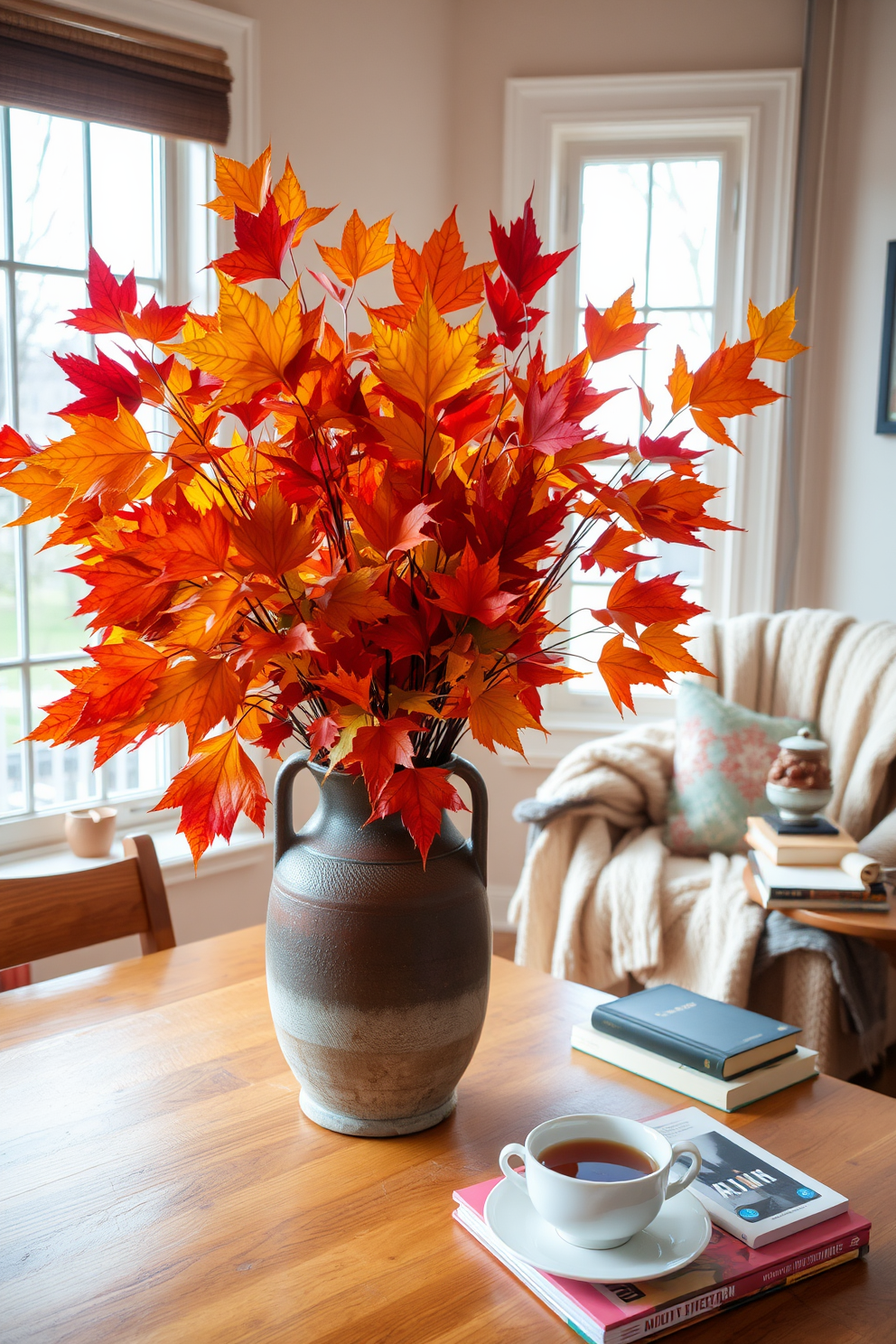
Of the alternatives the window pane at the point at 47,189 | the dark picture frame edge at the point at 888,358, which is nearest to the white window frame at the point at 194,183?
the window pane at the point at 47,189

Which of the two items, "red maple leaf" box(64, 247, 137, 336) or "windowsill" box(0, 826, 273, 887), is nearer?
"red maple leaf" box(64, 247, 137, 336)

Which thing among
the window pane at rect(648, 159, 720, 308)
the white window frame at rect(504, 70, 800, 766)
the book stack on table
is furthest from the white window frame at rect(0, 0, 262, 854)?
the book stack on table

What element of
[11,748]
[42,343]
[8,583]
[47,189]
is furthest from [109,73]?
[11,748]

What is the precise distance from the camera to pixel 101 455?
0.76 m

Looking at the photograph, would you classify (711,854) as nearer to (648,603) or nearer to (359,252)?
(648,603)

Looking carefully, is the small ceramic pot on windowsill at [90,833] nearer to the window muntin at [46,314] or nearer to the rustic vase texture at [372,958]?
the window muntin at [46,314]

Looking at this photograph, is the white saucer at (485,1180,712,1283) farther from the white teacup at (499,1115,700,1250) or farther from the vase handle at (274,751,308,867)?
the vase handle at (274,751,308,867)

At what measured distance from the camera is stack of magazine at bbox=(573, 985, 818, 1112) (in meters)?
1.01

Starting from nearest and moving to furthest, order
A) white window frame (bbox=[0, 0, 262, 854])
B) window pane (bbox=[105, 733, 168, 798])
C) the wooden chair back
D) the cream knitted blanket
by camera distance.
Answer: the wooden chair back < the cream knitted blanket < white window frame (bbox=[0, 0, 262, 854]) < window pane (bbox=[105, 733, 168, 798])

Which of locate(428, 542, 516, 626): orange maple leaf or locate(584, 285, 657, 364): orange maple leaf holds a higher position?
locate(584, 285, 657, 364): orange maple leaf

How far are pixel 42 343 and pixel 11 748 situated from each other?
0.87m

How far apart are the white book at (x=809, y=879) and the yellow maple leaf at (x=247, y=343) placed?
1585 millimetres

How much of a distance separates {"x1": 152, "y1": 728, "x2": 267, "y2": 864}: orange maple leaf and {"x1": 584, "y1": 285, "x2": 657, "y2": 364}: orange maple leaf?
0.39 metres

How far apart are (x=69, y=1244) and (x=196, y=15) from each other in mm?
2530
